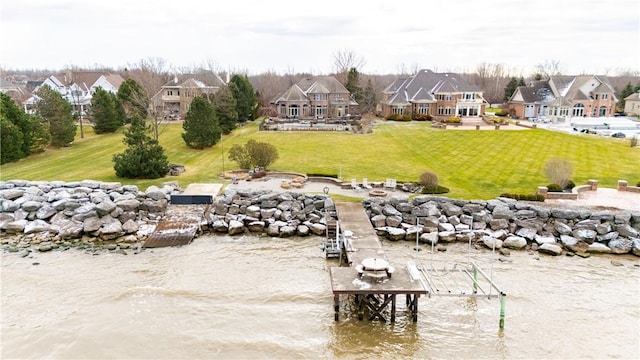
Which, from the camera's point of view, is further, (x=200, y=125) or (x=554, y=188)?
(x=200, y=125)

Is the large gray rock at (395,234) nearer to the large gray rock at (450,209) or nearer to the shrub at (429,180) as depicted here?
the large gray rock at (450,209)

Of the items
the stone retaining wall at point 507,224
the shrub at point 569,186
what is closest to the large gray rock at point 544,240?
the stone retaining wall at point 507,224

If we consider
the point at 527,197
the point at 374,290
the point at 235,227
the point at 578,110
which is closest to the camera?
the point at 374,290

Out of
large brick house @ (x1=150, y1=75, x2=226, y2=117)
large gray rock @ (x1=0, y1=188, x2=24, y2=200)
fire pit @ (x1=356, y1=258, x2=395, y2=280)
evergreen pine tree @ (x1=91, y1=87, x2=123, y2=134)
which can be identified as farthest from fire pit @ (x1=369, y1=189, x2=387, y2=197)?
large brick house @ (x1=150, y1=75, x2=226, y2=117)

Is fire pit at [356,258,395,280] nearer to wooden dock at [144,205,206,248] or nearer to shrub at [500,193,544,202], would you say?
wooden dock at [144,205,206,248]

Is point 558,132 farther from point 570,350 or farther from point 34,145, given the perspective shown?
point 34,145

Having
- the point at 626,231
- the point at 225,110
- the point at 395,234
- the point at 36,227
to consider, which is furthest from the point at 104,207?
the point at 225,110

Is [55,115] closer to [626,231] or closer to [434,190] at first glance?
[434,190]
